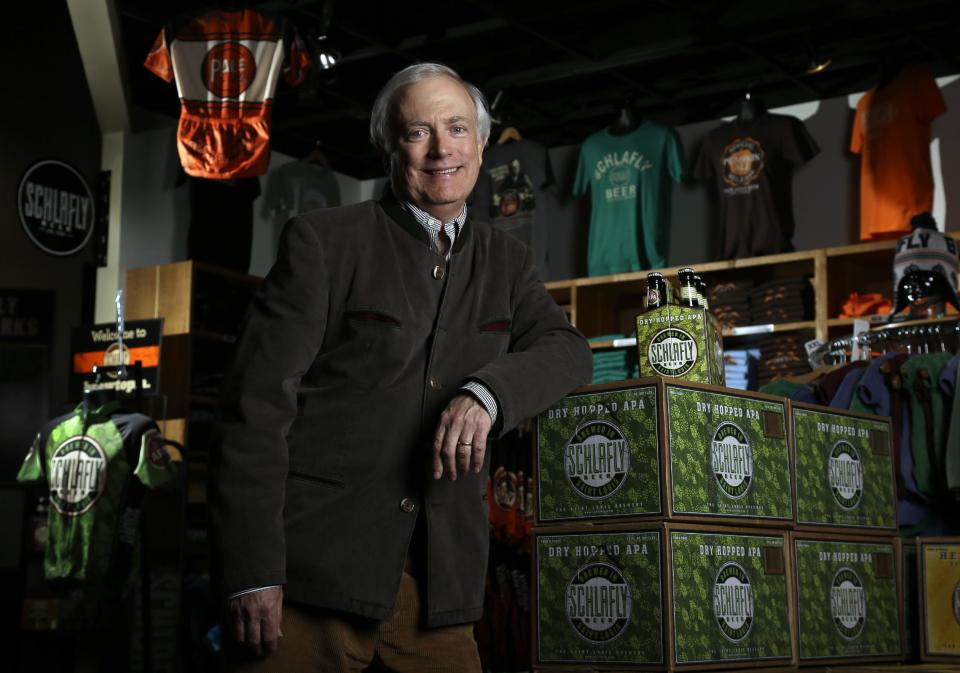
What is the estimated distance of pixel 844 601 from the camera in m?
2.70

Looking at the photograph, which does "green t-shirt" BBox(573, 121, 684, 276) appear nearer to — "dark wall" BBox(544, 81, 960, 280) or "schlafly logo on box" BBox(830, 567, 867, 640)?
"dark wall" BBox(544, 81, 960, 280)

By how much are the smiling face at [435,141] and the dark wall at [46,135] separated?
18.7 feet

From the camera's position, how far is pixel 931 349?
4133 mm

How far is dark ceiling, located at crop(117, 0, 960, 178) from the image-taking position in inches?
265

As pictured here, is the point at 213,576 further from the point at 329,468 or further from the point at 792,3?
the point at 792,3

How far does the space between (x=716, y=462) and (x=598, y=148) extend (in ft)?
19.0

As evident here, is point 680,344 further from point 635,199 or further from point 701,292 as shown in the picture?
point 635,199

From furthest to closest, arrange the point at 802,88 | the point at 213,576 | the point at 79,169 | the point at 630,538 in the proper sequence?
the point at 802,88 → the point at 79,169 → the point at 630,538 → the point at 213,576

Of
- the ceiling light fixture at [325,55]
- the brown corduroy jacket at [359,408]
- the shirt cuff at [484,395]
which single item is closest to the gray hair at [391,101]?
the brown corduroy jacket at [359,408]

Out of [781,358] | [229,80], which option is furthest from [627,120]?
[229,80]

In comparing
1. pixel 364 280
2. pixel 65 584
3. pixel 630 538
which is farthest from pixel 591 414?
pixel 65 584

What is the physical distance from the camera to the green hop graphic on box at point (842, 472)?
8.66 ft

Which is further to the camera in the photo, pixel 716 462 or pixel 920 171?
pixel 920 171

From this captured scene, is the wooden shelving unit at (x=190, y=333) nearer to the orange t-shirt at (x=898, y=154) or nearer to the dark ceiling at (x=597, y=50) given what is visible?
the dark ceiling at (x=597, y=50)
